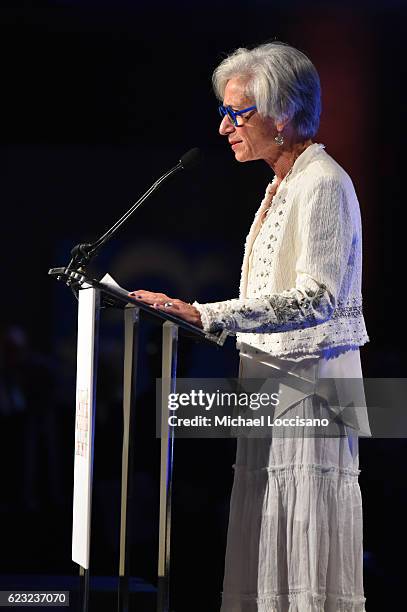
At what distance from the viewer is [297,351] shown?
225cm

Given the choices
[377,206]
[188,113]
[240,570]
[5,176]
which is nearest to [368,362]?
[377,206]

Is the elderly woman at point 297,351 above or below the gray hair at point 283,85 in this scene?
below

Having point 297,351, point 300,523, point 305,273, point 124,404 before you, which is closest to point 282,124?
point 305,273

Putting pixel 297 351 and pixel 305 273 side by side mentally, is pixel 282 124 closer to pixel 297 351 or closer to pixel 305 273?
pixel 305 273

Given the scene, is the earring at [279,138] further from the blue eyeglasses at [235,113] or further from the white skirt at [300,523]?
the white skirt at [300,523]

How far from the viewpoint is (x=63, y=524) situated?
3770mm

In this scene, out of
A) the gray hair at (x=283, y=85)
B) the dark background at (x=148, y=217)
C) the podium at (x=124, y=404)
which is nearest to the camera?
the podium at (x=124, y=404)

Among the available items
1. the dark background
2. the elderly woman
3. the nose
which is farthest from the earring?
the dark background

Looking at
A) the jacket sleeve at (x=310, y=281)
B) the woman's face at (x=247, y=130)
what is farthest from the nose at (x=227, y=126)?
the jacket sleeve at (x=310, y=281)

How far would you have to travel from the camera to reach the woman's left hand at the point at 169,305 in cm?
199

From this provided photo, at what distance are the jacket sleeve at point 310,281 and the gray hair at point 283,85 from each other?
0.29 m

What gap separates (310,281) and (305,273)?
29 millimetres

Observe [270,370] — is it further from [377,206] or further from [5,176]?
[5,176]

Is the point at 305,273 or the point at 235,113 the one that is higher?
the point at 235,113
